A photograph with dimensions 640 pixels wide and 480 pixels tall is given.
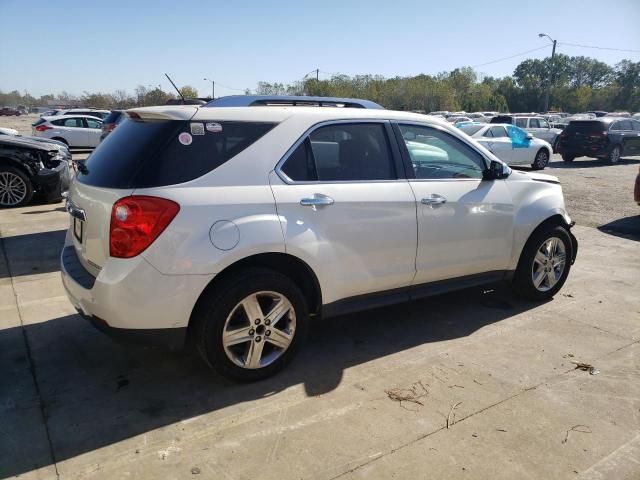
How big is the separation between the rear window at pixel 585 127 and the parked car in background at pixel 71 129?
1777 cm

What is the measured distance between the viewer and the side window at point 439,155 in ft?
13.5

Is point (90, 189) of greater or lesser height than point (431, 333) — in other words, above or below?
above

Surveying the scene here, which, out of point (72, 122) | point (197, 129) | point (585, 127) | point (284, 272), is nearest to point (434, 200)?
point (284, 272)

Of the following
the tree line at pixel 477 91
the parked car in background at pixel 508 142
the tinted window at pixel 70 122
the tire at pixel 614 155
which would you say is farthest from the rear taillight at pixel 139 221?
the tree line at pixel 477 91

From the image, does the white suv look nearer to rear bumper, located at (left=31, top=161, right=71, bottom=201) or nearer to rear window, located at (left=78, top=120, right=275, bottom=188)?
rear window, located at (left=78, top=120, right=275, bottom=188)

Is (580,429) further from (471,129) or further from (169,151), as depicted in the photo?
(471,129)

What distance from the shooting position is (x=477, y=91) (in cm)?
9362

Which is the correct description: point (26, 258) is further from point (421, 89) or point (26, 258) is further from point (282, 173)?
point (421, 89)

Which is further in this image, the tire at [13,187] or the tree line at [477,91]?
the tree line at [477,91]

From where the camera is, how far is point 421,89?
76.2m

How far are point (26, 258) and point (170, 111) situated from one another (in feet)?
13.4

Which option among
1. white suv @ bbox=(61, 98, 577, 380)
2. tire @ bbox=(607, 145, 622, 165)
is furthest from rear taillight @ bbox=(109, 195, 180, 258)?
tire @ bbox=(607, 145, 622, 165)

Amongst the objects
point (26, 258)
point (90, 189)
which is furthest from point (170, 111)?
point (26, 258)

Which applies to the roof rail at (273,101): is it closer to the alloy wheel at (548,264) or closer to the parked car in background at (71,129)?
the alloy wheel at (548,264)
